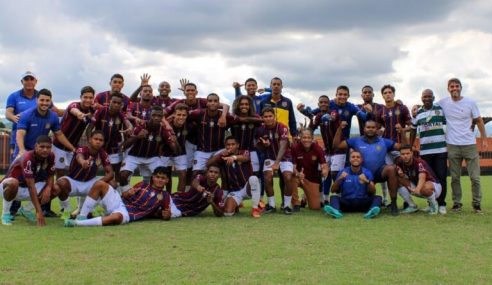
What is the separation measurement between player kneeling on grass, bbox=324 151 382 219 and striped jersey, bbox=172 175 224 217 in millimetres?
1780

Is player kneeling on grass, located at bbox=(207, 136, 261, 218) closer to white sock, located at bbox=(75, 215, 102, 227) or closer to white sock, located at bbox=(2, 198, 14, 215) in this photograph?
white sock, located at bbox=(75, 215, 102, 227)

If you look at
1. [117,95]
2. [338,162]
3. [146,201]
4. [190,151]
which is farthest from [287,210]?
[117,95]

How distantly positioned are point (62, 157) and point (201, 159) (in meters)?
2.20

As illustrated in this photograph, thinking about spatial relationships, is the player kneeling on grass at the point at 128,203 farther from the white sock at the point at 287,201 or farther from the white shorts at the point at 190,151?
the white sock at the point at 287,201

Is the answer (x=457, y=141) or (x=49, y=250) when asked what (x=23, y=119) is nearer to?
(x=49, y=250)

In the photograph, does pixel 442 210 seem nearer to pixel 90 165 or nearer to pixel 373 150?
pixel 373 150

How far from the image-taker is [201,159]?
8148 mm

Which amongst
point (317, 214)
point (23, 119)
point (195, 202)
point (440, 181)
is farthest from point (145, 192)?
point (440, 181)

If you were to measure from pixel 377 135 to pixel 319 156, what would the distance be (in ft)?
3.37

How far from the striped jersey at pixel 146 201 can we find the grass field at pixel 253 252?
0.77 feet

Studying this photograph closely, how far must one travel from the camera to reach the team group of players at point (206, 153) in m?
7.04

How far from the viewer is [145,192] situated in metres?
7.07

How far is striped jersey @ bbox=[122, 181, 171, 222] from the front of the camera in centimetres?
692

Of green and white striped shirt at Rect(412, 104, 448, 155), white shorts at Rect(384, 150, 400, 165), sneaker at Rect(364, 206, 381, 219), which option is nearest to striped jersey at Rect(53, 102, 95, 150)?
sneaker at Rect(364, 206, 381, 219)
